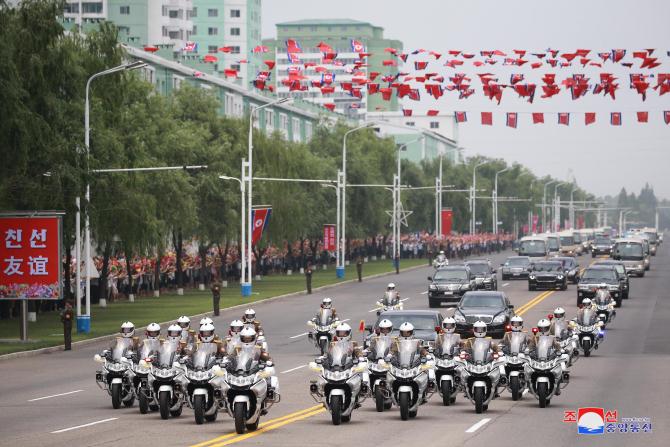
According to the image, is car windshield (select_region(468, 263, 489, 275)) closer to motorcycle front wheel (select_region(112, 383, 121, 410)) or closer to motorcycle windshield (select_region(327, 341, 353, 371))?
motorcycle front wheel (select_region(112, 383, 121, 410))

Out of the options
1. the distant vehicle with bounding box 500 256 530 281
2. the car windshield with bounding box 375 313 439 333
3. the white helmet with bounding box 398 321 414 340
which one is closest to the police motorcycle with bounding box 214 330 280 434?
the white helmet with bounding box 398 321 414 340

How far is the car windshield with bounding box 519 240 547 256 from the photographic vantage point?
91188 mm

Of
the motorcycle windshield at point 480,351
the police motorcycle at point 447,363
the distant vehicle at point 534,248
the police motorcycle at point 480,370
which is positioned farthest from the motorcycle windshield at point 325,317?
the distant vehicle at point 534,248

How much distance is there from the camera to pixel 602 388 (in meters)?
29.5

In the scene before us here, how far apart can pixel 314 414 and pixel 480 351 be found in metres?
3.00

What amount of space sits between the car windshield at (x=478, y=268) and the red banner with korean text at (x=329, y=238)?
83.4 ft

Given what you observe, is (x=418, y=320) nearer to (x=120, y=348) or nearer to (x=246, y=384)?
(x=120, y=348)

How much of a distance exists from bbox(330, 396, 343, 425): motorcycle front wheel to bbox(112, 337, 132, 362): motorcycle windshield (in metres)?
4.99

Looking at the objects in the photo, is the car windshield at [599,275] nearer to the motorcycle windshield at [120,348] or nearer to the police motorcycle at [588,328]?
the police motorcycle at [588,328]

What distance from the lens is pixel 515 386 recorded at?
1063 inches

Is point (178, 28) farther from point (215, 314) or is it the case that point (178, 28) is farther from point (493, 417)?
point (493, 417)

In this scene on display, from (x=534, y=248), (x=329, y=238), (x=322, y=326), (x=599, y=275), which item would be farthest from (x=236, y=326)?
(x=534, y=248)

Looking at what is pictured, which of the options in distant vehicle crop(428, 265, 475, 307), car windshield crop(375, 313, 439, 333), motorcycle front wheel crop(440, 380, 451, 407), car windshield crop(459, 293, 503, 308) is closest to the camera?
motorcycle front wheel crop(440, 380, 451, 407)

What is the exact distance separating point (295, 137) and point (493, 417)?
121 metres
